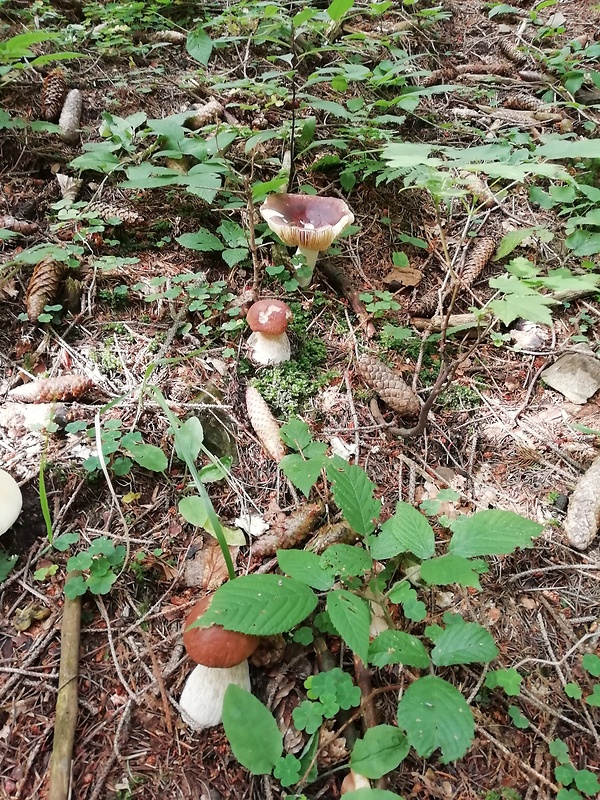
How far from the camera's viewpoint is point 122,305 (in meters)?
2.71

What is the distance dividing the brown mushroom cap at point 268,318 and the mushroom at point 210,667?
53.4 inches

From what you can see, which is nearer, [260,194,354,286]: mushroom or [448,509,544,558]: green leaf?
[448,509,544,558]: green leaf

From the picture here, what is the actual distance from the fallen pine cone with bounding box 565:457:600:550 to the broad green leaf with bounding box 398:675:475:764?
3.41ft

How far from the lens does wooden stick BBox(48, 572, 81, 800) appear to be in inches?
54.3

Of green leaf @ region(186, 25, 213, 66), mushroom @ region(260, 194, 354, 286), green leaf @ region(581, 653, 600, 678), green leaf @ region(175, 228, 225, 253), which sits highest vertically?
green leaf @ region(186, 25, 213, 66)

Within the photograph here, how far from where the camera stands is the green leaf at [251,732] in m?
1.38

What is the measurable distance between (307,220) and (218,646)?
2.39 m

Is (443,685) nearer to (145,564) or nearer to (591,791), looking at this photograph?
(591,791)

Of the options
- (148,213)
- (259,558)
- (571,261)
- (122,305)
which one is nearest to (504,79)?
(571,261)

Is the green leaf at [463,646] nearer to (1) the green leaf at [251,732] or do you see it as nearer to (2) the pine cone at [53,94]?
(1) the green leaf at [251,732]

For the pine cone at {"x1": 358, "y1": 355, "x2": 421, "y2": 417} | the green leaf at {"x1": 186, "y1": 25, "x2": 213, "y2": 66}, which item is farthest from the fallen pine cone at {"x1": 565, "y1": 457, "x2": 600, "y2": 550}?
the green leaf at {"x1": 186, "y1": 25, "x2": 213, "y2": 66}

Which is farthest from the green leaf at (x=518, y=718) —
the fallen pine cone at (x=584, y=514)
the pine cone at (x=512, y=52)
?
the pine cone at (x=512, y=52)

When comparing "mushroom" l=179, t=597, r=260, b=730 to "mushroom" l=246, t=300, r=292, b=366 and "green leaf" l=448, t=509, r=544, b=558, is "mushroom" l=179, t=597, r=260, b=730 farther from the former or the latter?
"mushroom" l=246, t=300, r=292, b=366

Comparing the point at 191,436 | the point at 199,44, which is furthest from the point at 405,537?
the point at 199,44
